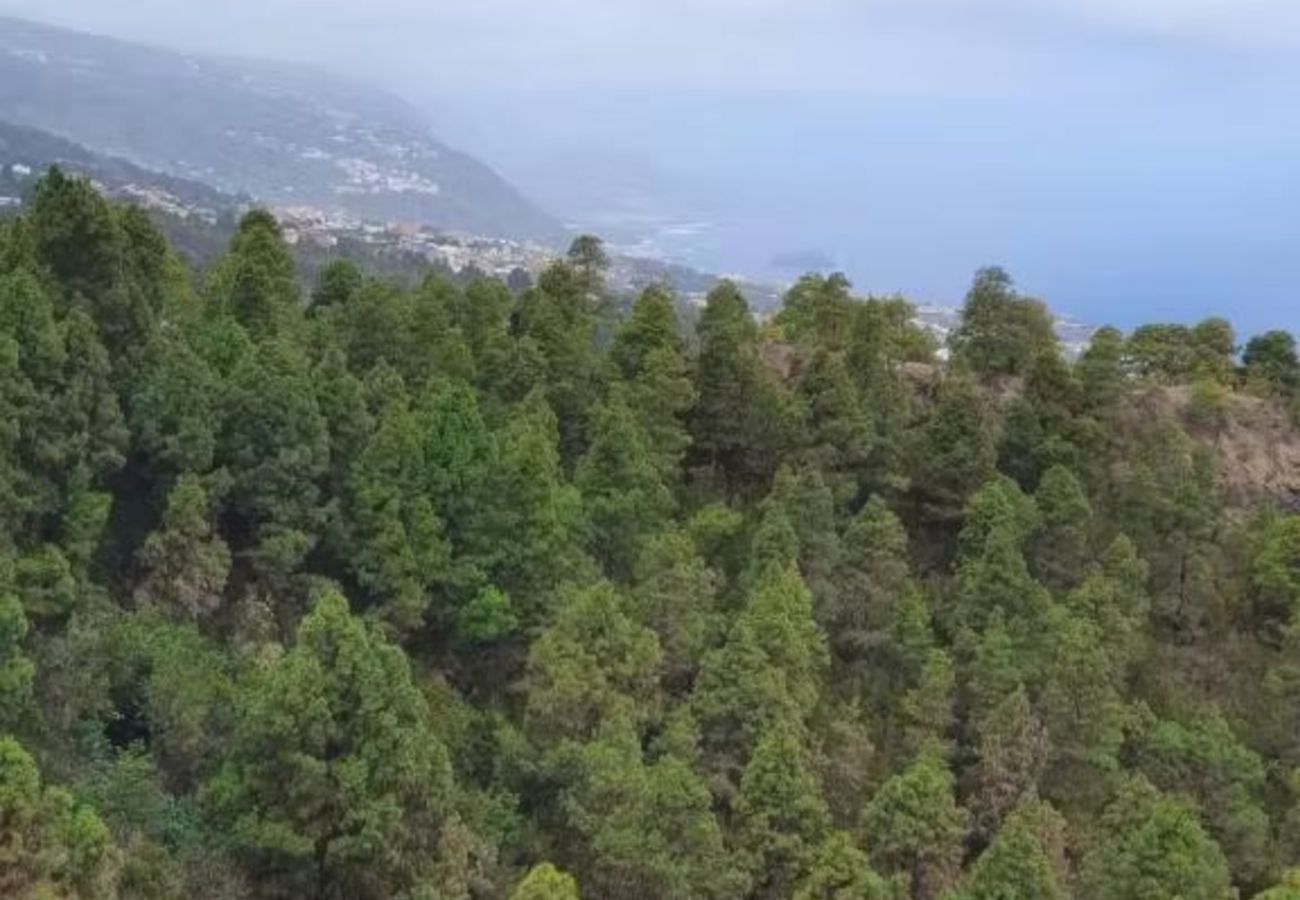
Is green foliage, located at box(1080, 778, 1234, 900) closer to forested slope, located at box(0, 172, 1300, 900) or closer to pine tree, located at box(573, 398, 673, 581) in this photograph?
forested slope, located at box(0, 172, 1300, 900)

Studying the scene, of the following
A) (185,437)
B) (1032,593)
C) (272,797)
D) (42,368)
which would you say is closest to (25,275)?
(42,368)

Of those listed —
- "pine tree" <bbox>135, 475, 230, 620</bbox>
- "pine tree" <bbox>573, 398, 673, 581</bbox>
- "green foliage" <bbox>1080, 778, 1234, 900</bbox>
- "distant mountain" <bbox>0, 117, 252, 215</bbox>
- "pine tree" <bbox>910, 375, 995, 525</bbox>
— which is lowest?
"green foliage" <bbox>1080, 778, 1234, 900</bbox>

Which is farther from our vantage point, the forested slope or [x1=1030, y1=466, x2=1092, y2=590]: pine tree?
[x1=1030, y1=466, x2=1092, y2=590]: pine tree

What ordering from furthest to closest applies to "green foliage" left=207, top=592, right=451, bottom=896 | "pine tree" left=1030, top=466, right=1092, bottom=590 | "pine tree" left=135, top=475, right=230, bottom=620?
"pine tree" left=1030, top=466, right=1092, bottom=590, "pine tree" left=135, top=475, right=230, bottom=620, "green foliage" left=207, top=592, right=451, bottom=896

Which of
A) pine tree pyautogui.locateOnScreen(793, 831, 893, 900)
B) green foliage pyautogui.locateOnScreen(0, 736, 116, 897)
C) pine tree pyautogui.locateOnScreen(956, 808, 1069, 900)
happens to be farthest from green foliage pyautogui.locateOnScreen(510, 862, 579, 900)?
pine tree pyautogui.locateOnScreen(956, 808, 1069, 900)

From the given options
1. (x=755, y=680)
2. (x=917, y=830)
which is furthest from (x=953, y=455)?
(x=917, y=830)

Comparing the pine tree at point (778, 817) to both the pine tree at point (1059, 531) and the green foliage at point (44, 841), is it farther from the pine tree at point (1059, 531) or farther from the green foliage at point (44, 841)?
the pine tree at point (1059, 531)

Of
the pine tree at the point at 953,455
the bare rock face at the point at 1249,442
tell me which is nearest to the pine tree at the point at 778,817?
the pine tree at the point at 953,455

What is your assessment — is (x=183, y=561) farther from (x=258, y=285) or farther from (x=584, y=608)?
(x=258, y=285)

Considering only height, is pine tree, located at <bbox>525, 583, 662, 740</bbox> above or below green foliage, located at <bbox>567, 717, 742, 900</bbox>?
above
